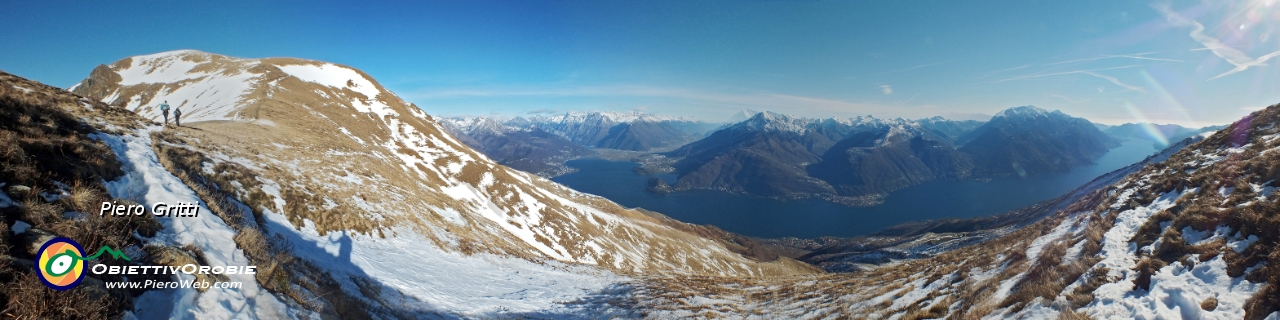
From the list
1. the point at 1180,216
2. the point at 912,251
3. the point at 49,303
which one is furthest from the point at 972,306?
the point at 912,251

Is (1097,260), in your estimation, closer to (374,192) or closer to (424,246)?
(424,246)

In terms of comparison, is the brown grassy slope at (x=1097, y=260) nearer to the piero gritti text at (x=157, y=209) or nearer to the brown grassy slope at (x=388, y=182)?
the piero gritti text at (x=157, y=209)

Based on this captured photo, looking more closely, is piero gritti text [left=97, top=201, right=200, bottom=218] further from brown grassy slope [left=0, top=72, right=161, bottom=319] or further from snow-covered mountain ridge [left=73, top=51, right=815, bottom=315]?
snow-covered mountain ridge [left=73, top=51, right=815, bottom=315]

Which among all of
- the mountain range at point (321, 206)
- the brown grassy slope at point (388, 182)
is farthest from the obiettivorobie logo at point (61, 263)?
the brown grassy slope at point (388, 182)

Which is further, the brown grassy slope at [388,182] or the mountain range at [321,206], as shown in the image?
the brown grassy slope at [388,182]

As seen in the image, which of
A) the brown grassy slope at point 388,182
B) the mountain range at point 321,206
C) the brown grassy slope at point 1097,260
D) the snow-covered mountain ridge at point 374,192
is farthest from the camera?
the brown grassy slope at point 388,182

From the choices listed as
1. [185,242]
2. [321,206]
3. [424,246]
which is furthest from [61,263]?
[424,246]

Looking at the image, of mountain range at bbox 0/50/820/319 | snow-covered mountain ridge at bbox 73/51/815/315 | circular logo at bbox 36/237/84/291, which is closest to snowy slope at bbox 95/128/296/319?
mountain range at bbox 0/50/820/319
